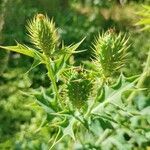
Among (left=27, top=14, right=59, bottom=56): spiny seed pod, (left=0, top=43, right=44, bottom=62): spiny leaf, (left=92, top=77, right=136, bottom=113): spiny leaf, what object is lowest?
(left=92, top=77, right=136, bottom=113): spiny leaf

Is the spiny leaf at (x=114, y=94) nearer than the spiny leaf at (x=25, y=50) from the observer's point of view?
No

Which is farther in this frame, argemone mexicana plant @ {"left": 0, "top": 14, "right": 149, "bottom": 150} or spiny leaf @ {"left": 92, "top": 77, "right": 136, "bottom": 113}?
spiny leaf @ {"left": 92, "top": 77, "right": 136, "bottom": 113}

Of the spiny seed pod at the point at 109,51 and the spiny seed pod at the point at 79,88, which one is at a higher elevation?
the spiny seed pod at the point at 109,51

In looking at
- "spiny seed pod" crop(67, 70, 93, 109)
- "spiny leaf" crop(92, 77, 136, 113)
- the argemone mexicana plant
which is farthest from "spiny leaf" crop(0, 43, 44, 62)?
"spiny leaf" crop(92, 77, 136, 113)

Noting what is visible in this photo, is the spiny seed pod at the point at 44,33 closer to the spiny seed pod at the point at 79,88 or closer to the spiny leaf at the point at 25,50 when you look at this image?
the spiny leaf at the point at 25,50

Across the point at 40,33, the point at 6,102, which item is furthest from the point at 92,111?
the point at 6,102

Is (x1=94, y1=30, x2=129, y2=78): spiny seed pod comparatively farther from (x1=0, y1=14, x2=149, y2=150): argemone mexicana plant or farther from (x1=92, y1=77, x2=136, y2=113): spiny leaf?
(x1=92, y1=77, x2=136, y2=113): spiny leaf

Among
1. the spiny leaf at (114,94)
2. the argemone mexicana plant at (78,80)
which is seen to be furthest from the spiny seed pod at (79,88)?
the spiny leaf at (114,94)
